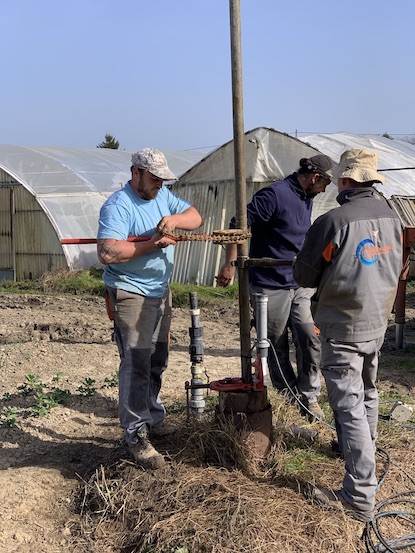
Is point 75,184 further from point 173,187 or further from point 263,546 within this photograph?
point 263,546

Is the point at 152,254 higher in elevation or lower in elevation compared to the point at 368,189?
lower

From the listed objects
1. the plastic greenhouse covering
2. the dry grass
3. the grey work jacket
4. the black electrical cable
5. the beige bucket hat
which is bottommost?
the black electrical cable

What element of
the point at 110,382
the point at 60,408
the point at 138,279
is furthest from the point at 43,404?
the point at 138,279

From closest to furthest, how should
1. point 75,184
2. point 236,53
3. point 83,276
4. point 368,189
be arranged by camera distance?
point 368,189, point 236,53, point 83,276, point 75,184

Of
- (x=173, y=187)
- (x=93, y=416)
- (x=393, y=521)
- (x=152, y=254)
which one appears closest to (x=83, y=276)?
(x=173, y=187)

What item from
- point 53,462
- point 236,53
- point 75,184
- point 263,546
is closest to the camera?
point 263,546

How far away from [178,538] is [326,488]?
922 mm

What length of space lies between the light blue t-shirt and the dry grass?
97 centimetres

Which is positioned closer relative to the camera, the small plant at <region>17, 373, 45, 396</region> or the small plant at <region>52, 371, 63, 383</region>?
the small plant at <region>17, 373, 45, 396</region>

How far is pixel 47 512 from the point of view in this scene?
3777 mm

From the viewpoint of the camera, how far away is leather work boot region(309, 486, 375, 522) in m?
3.47

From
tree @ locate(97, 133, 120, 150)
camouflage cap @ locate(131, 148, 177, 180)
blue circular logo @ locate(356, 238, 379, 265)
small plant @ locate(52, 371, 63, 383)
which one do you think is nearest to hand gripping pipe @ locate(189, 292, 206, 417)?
camouflage cap @ locate(131, 148, 177, 180)

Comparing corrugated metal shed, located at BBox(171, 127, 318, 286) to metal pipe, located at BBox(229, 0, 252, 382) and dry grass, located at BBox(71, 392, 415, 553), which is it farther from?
dry grass, located at BBox(71, 392, 415, 553)

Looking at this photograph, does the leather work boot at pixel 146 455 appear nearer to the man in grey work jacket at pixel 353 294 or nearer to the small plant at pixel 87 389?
the man in grey work jacket at pixel 353 294
